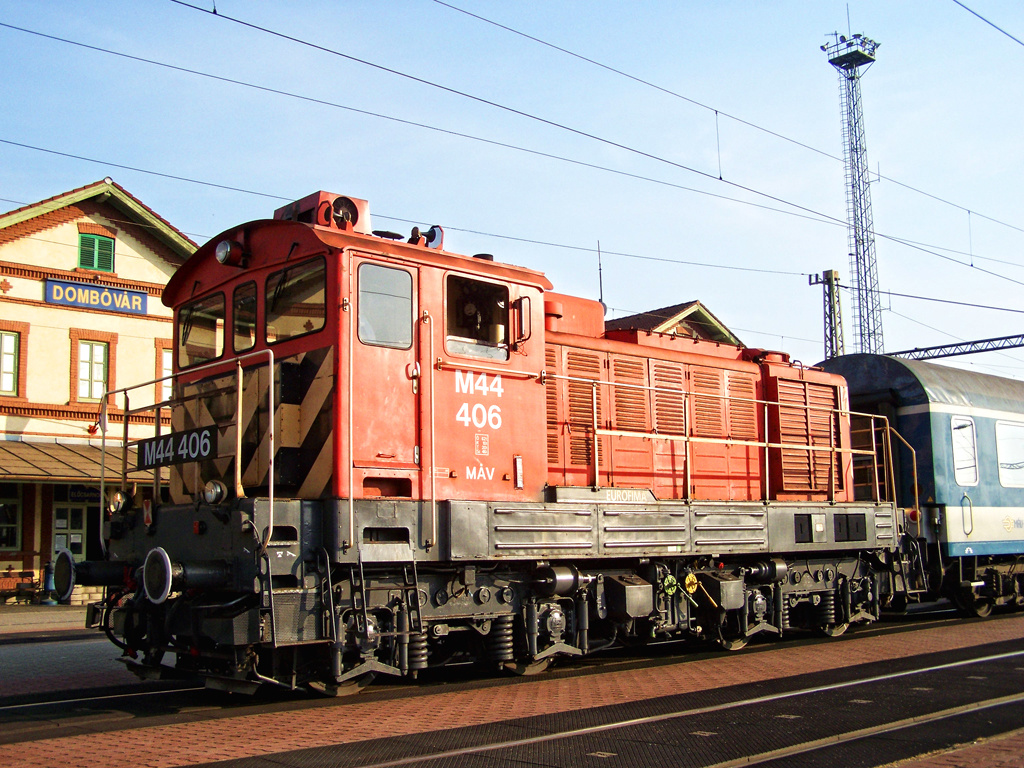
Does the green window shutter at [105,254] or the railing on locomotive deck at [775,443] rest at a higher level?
the green window shutter at [105,254]

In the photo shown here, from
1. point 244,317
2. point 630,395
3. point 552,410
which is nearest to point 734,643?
point 630,395

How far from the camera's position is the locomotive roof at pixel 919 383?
14.4 meters

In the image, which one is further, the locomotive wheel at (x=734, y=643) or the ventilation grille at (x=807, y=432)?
the ventilation grille at (x=807, y=432)

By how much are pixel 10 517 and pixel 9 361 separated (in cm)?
363

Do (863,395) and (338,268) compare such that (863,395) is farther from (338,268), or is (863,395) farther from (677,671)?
(338,268)

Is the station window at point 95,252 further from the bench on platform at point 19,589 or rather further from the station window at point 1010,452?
the station window at point 1010,452

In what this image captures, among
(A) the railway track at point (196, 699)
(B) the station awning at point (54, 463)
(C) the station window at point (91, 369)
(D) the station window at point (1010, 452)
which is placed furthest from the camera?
(C) the station window at point (91, 369)

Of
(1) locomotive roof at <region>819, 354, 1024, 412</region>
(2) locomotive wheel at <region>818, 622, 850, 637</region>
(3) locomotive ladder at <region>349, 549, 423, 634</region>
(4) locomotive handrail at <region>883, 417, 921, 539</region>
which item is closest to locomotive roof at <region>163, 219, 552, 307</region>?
(3) locomotive ladder at <region>349, 549, 423, 634</region>

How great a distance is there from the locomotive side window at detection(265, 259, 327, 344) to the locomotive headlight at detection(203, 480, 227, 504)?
1.43m

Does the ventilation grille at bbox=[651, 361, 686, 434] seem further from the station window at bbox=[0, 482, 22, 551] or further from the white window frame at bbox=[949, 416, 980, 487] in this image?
the station window at bbox=[0, 482, 22, 551]

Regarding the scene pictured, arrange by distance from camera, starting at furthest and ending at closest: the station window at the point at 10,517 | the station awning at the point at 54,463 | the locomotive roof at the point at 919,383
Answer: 1. the station window at the point at 10,517
2. the station awning at the point at 54,463
3. the locomotive roof at the point at 919,383

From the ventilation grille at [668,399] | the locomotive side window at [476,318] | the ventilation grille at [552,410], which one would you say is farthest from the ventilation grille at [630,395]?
the locomotive side window at [476,318]

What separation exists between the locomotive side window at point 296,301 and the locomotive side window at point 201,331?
2.81 ft

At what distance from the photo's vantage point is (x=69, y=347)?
74.8 ft
